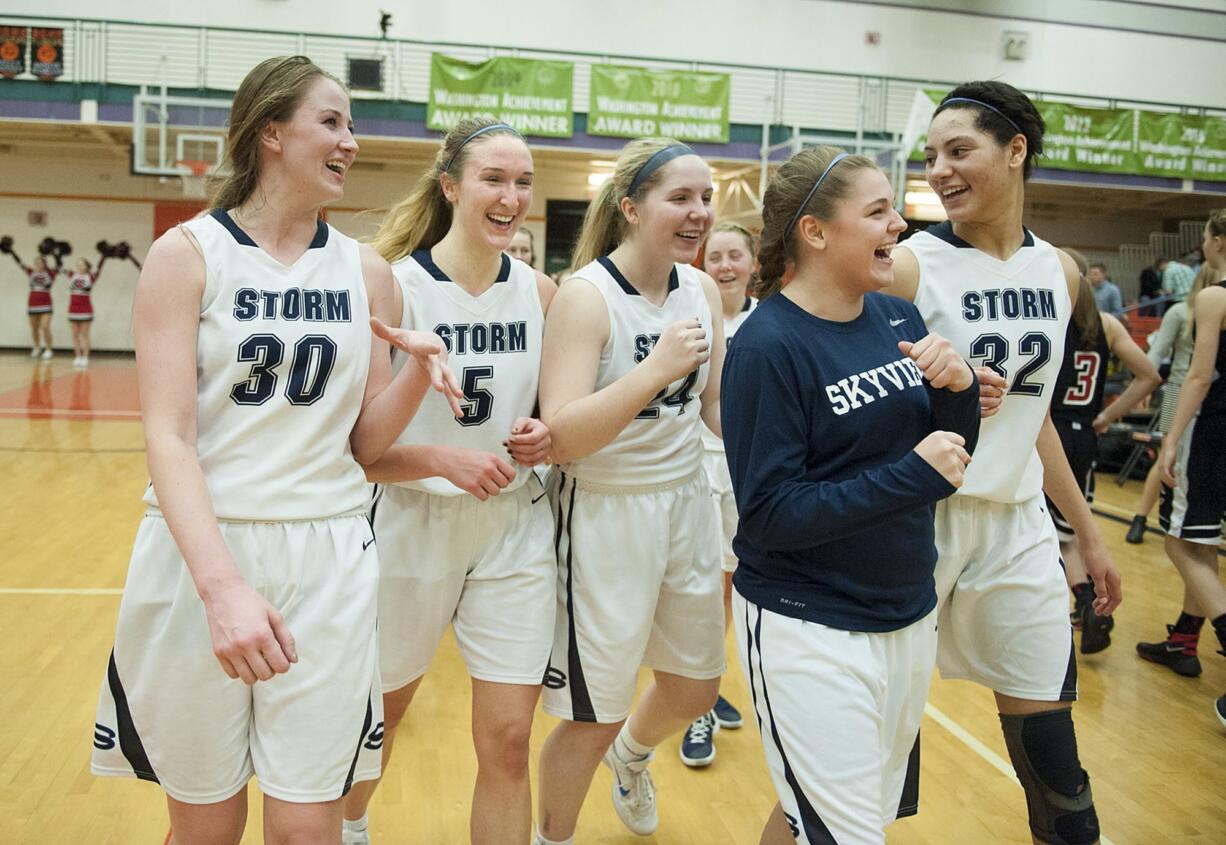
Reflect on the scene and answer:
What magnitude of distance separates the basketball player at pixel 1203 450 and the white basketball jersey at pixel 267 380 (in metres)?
4.09

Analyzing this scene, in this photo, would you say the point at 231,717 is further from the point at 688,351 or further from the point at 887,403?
the point at 887,403

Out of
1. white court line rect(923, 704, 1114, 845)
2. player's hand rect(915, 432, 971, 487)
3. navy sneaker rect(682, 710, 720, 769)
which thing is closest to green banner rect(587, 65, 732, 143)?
white court line rect(923, 704, 1114, 845)

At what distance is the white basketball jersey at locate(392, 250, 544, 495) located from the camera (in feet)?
8.40

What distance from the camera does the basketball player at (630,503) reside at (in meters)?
2.63

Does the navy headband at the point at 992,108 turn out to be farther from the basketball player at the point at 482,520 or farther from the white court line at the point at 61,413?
the white court line at the point at 61,413

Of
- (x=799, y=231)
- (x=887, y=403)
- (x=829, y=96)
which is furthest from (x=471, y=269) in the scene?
(x=829, y=96)

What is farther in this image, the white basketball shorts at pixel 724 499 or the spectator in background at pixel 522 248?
the spectator in background at pixel 522 248

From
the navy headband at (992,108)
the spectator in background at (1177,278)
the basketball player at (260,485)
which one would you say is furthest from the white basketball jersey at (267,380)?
the spectator in background at (1177,278)

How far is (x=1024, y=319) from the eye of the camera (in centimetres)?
254

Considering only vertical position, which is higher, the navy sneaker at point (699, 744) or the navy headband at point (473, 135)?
the navy headband at point (473, 135)

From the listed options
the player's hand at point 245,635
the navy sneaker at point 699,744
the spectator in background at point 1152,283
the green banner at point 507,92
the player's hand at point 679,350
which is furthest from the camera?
the spectator in background at point 1152,283

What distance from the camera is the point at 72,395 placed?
13430 millimetres

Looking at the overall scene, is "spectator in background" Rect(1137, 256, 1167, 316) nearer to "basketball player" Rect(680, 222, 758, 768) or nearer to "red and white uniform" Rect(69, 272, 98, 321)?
"basketball player" Rect(680, 222, 758, 768)

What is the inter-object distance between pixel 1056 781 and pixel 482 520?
151 centimetres
